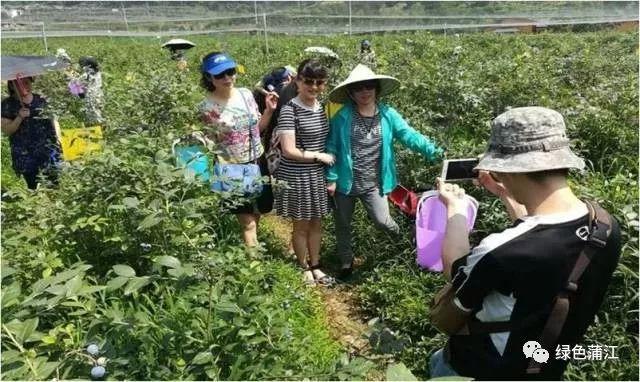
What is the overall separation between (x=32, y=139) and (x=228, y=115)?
5.82 feet

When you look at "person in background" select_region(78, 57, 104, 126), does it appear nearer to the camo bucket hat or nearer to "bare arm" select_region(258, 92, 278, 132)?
"bare arm" select_region(258, 92, 278, 132)

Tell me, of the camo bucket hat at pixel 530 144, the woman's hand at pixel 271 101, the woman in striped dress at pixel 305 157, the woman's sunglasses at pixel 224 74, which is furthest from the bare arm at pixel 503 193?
the woman's hand at pixel 271 101

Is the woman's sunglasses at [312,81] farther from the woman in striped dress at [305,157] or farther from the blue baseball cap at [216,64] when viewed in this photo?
the blue baseball cap at [216,64]

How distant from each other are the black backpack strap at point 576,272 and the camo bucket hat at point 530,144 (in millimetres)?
136

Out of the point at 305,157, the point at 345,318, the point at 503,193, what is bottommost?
the point at 345,318

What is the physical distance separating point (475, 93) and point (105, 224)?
301 centimetres

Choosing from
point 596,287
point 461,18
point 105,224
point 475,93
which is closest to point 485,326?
point 596,287

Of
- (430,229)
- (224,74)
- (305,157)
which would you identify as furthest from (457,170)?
(224,74)

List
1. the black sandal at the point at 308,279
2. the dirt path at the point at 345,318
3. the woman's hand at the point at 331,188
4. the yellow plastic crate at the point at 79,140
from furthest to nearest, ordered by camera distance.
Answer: the black sandal at the point at 308,279 → the woman's hand at the point at 331,188 → the yellow plastic crate at the point at 79,140 → the dirt path at the point at 345,318

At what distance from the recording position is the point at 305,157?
3.09 meters

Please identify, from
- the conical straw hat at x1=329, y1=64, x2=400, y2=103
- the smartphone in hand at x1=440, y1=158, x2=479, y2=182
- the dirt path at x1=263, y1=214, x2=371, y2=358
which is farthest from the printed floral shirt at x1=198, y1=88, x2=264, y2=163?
the smartphone in hand at x1=440, y1=158, x2=479, y2=182

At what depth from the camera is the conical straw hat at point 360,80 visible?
296 centimetres

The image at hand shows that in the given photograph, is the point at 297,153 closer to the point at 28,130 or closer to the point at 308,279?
the point at 308,279

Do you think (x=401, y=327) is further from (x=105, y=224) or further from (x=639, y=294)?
(x=105, y=224)
